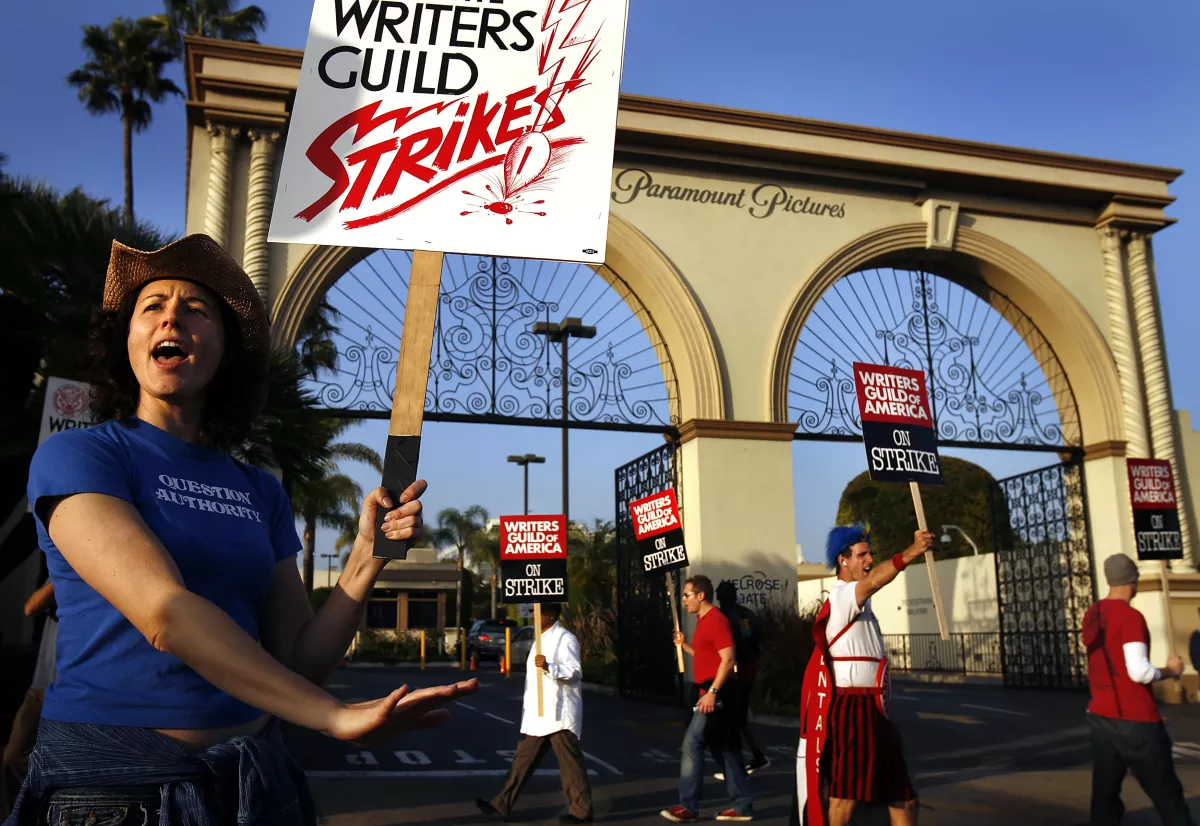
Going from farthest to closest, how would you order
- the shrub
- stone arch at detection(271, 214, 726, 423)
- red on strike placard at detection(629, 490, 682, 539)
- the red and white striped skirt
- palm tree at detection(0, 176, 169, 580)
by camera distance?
the shrub, stone arch at detection(271, 214, 726, 423), red on strike placard at detection(629, 490, 682, 539), palm tree at detection(0, 176, 169, 580), the red and white striped skirt

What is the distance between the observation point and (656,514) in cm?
1375

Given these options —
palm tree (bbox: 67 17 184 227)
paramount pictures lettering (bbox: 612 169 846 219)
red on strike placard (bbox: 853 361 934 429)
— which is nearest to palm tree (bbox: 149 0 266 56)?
palm tree (bbox: 67 17 184 227)

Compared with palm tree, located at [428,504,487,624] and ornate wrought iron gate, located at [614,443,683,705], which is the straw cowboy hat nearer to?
ornate wrought iron gate, located at [614,443,683,705]

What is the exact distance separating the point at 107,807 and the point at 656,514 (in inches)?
478

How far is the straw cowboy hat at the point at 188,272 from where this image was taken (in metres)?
2.18

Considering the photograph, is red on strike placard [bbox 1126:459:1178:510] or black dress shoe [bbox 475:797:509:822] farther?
red on strike placard [bbox 1126:459:1178:510]

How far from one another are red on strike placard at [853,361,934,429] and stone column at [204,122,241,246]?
1018 centimetres

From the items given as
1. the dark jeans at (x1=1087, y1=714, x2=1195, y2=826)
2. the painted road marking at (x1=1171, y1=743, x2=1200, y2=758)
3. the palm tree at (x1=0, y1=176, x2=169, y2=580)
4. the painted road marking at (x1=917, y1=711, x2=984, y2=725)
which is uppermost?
the palm tree at (x1=0, y1=176, x2=169, y2=580)

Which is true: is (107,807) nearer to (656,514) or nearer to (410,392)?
(410,392)

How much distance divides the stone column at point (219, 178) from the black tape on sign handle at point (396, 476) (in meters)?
13.7

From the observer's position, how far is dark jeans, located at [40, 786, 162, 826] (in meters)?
1.73

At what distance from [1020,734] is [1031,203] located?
9.69 metres

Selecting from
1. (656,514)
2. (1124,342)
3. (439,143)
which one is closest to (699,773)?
(656,514)

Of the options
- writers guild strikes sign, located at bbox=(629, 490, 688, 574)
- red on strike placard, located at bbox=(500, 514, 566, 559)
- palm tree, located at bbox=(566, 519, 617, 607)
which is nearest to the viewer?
red on strike placard, located at bbox=(500, 514, 566, 559)
